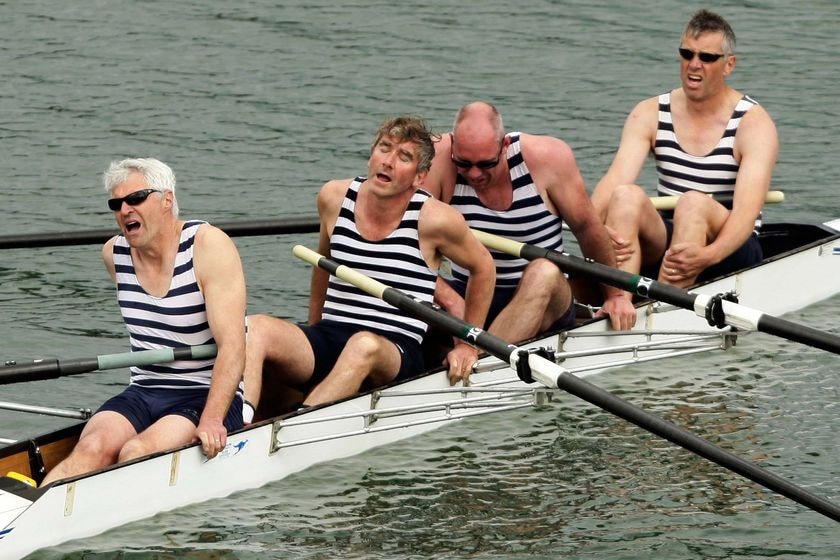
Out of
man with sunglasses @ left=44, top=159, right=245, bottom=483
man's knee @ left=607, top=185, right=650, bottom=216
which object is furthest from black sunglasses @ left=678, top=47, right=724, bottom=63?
man with sunglasses @ left=44, top=159, right=245, bottom=483

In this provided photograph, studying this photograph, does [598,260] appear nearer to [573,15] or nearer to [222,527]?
[222,527]

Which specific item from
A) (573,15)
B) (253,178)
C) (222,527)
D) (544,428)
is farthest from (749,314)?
(573,15)

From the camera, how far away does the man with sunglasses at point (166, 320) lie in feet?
24.6

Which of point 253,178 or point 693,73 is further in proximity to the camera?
point 253,178

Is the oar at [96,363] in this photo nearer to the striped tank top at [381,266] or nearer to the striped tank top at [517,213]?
the striped tank top at [381,266]

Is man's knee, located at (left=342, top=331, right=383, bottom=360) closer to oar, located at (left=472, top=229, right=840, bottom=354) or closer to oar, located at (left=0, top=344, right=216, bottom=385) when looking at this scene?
oar, located at (left=0, top=344, right=216, bottom=385)

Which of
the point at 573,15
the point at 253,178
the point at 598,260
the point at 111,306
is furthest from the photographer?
the point at 573,15

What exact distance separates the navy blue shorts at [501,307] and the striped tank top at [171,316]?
1990 mm

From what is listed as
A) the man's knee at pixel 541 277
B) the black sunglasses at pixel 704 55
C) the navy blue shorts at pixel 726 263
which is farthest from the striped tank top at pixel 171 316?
the black sunglasses at pixel 704 55

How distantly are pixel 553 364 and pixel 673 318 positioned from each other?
246 cm

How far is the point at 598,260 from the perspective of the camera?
939 cm

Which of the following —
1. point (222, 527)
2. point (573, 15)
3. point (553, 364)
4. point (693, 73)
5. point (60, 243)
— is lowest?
point (222, 527)

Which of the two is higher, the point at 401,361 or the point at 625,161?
the point at 625,161

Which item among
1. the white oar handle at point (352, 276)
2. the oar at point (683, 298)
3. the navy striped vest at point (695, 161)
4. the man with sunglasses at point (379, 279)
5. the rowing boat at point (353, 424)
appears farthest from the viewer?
the navy striped vest at point (695, 161)
